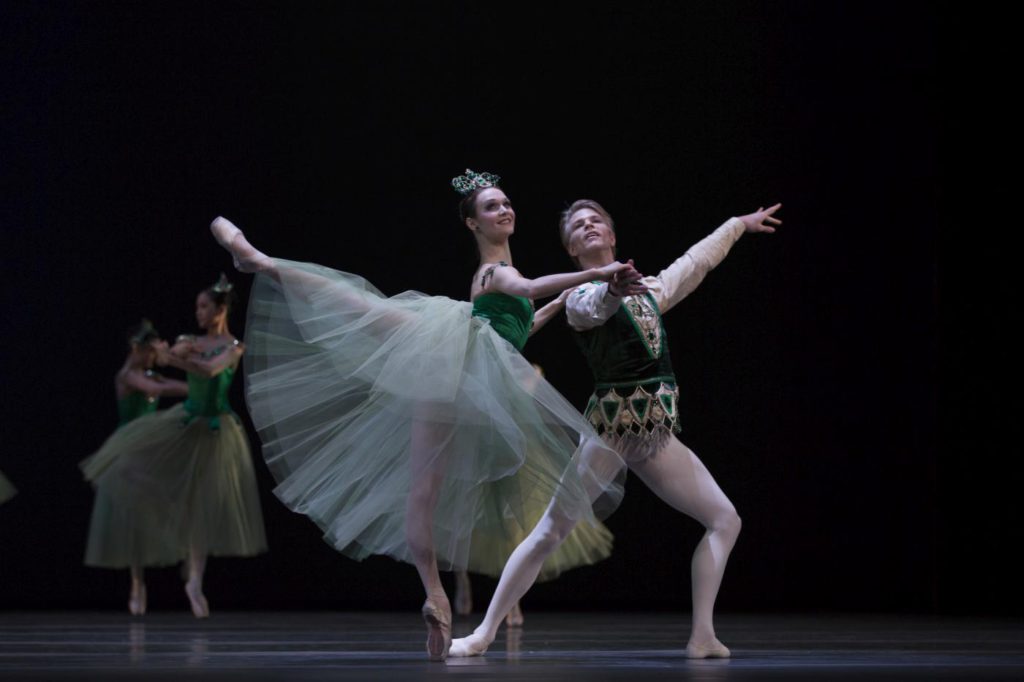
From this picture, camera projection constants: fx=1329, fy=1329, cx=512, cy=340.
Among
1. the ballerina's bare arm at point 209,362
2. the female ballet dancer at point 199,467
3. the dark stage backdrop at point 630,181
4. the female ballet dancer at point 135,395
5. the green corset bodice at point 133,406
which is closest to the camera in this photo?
the ballerina's bare arm at point 209,362

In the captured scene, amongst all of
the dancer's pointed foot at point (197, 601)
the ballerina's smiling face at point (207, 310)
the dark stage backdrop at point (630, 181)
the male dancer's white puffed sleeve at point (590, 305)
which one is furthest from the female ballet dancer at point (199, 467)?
the male dancer's white puffed sleeve at point (590, 305)

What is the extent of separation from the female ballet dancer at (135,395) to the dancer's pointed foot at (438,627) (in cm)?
308

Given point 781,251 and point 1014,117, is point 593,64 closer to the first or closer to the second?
point 781,251

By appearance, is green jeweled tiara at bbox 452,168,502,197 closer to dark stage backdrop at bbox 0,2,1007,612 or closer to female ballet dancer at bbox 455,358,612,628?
female ballet dancer at bbox 455,358,612,628

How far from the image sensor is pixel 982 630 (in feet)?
14.9

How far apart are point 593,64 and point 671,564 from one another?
7.56 feet

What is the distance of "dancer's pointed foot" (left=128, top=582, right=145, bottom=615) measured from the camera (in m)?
5.73

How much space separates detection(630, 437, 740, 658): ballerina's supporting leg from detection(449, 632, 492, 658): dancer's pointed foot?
0.50 m

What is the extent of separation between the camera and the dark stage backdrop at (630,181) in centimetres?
598

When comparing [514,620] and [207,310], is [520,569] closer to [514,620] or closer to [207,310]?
[514,620]

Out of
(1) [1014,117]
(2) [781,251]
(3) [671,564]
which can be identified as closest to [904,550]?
(3) [671,564]

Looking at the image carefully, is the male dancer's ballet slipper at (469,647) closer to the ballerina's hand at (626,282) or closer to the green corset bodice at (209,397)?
the ballerina's hand at (626,282)

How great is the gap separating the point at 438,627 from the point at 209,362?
9.19 feet

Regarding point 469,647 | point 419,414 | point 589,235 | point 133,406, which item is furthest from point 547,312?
point 133,406
